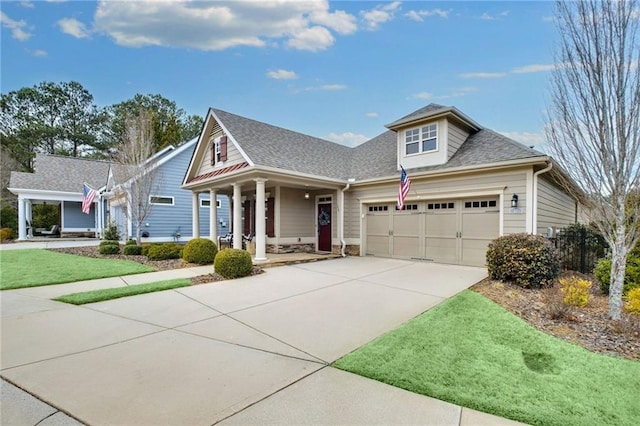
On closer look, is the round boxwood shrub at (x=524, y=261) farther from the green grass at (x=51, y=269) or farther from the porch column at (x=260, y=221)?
the green grass at (x=51, y=269)

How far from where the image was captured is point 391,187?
1161 cm

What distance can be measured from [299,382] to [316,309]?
8.14ft

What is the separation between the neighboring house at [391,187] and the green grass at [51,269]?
384 cm

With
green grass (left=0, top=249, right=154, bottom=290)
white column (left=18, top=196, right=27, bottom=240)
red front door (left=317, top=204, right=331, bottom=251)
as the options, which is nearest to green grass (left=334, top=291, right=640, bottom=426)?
green grass (left=0, top=249, right=154, bottom=290)

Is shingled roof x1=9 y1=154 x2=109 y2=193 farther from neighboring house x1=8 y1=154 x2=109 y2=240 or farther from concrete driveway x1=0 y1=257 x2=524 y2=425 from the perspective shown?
concrete driveway x1=0 y1=257 x2=524 y2=425

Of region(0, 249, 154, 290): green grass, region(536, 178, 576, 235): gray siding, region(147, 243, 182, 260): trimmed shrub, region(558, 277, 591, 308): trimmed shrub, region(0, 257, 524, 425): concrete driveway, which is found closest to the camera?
region(0, 257, 524, 425): concrete driveway

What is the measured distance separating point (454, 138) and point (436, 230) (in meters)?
3.30

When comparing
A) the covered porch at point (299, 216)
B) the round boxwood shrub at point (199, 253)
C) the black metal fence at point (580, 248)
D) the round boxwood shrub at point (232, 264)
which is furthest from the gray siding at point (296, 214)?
the black metal fence at point (580, 248)

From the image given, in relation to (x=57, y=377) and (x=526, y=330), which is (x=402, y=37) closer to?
(x=526, y=330)

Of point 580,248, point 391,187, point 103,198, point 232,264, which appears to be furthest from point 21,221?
point 580,248

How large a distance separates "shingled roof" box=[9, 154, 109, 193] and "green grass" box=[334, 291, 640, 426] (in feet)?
82.6

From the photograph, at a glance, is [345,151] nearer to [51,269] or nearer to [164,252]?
[164,252]

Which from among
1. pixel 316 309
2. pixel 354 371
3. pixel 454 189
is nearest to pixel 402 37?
pixel 454 189

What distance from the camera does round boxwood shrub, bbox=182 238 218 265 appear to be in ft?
33.9
